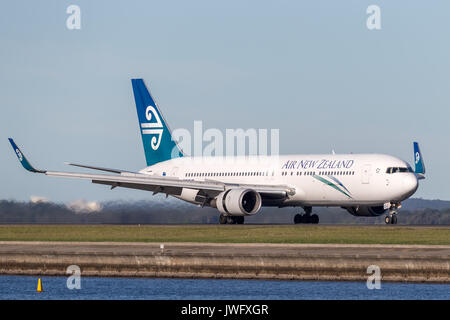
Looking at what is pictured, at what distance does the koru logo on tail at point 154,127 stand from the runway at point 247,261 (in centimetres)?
3138

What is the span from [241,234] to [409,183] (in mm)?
12879

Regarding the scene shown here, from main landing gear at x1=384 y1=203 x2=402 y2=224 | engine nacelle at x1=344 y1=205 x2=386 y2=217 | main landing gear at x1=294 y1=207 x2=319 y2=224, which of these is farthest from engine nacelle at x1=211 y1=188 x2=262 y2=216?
main landing gear at x1=384 y1=203 x2=402 y2=224

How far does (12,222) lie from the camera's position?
225 feet

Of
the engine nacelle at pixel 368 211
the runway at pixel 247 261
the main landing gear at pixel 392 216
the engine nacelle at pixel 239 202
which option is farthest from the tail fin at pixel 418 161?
the runway at pixel 247 261

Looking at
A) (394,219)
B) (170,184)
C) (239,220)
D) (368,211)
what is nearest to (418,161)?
(368,211)

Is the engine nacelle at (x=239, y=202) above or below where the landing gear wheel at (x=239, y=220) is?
above

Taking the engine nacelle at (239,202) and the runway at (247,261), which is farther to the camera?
the engine nacelle at (239,202)

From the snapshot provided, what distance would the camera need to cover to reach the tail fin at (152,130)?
74812mm

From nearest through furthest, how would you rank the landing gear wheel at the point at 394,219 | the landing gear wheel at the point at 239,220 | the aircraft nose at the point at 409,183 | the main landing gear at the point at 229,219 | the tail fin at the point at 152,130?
the aircraft nose at the point at 409,183 < the landing gear wheel at the point at 394,219 < the main landing gear at the point at 229,219 < the landing gear wheel at the point at 239,220 < the tail fin at the point at 152,130

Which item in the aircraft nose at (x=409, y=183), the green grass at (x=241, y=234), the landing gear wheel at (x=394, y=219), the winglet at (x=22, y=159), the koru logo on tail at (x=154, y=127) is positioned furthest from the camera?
the koru logo on tail at (x=154, y=127)

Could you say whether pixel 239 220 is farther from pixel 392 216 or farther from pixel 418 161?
pixel 418 161

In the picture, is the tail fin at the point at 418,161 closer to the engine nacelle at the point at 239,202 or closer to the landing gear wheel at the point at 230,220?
the engine nacelle at the point at 239,202
